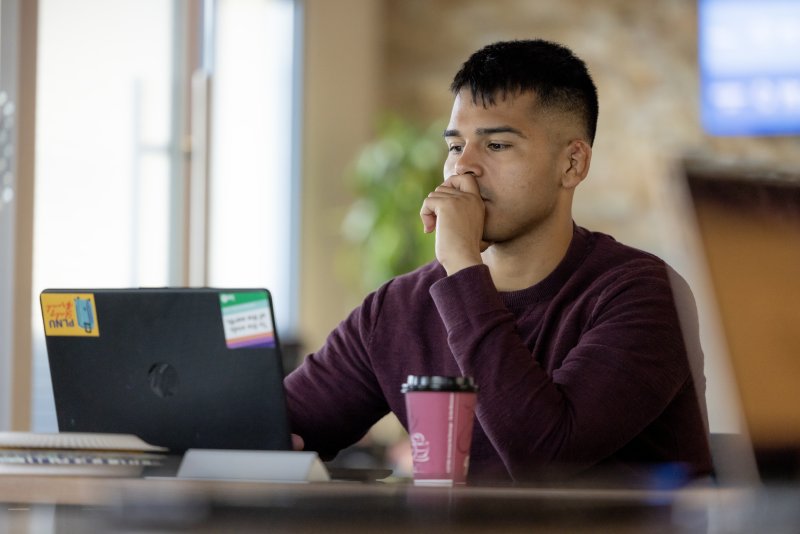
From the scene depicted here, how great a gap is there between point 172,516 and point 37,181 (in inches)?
107

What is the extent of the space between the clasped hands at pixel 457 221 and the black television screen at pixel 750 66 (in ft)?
11.8

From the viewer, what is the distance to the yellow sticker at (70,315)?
1464mm

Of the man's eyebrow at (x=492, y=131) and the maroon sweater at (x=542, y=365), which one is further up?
the man's eyebrow at (x=492, y=131)

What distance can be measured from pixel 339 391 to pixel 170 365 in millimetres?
517

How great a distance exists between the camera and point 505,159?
75.0 inches

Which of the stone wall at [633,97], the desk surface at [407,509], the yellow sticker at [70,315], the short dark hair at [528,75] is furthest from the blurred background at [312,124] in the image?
the desk surface at [407,509]

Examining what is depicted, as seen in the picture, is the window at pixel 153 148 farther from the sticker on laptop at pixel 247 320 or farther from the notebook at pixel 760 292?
the notebook at pixel 760 292

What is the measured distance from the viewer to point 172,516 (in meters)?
0.95

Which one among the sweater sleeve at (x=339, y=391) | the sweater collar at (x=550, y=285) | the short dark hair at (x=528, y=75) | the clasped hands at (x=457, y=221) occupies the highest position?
the short dark hair at (x=528, y=75)

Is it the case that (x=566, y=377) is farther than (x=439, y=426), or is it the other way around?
(x=566, y=377)

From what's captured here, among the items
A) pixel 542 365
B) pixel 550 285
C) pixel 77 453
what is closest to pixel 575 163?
pixel 550 285

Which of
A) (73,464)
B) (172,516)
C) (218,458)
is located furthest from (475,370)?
(172,516)

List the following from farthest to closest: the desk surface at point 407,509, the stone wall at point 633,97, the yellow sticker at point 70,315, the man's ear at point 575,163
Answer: the stone wall at point 633,97 < the man's ear at point 575,163 < the yellow sticker at point 70,315 < the desk surface at point 407,509

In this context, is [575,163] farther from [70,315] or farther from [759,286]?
[759,286]
